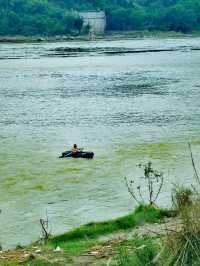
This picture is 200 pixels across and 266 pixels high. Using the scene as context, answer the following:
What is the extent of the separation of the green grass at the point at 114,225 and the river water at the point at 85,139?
1831 mm

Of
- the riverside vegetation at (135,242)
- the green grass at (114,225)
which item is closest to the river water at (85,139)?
the green grass at (114,225)

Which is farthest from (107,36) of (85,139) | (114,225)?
(114,225)

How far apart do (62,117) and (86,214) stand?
22.8m

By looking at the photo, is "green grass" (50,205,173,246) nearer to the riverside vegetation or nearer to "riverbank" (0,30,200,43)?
the riverside vegetation

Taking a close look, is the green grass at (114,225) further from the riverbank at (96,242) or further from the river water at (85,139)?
the river water at (85,139)

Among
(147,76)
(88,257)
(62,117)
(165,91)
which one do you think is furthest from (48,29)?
(88,257)

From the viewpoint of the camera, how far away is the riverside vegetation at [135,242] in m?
7.10

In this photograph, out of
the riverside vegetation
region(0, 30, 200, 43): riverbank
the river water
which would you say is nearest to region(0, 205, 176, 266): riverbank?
the riverside vegetation

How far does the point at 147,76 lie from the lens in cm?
6600

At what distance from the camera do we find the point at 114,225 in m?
14.4

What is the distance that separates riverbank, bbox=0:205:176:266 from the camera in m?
10.4

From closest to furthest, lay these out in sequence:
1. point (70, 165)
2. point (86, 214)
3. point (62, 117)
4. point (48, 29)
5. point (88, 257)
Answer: point (88, 257)
point (86, 214)
point (70, 165)
point (62, 117)
point (48, 29)

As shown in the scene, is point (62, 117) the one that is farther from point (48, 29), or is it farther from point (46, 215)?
point (48, 29)

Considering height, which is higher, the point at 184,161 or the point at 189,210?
the point at 189,210
